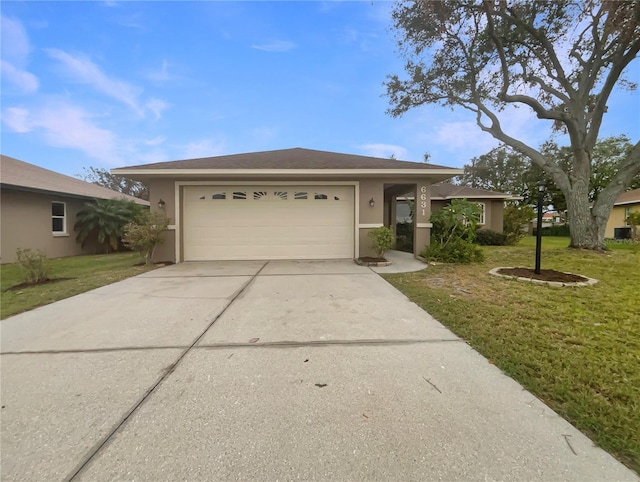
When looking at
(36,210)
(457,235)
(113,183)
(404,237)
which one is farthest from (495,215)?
(113,183)

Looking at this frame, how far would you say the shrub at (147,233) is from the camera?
745cm

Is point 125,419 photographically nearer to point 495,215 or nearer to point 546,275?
point 546,275

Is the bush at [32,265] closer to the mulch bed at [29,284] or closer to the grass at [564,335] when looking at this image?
the mulch bed at [29,284]

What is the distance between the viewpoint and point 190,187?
28.0 feet

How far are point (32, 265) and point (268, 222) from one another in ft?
17.4

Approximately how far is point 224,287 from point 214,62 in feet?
25.6

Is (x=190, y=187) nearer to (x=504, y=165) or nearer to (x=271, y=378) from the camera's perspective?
(x=271, y=378)

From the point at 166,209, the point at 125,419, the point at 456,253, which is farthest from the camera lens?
the point at 166,209

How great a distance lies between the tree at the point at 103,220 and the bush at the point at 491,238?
1518cm

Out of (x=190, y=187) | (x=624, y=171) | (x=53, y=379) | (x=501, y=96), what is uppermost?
(x=501, y=96)

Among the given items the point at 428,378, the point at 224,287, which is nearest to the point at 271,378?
the point at 428,378

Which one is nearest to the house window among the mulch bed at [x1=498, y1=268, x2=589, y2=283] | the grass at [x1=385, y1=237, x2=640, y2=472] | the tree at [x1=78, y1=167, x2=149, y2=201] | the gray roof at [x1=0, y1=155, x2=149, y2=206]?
the gray roof at [x1=0, y1=155, x2=149, y2=206]

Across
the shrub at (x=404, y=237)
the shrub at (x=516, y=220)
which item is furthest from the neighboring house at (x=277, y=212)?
the shrub at (x=516, y=220)

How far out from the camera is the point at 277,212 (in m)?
8.74
